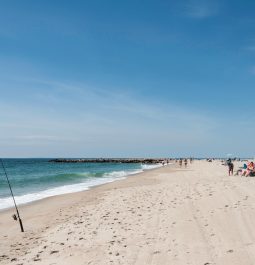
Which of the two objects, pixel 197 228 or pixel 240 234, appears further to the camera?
pixel 197 228

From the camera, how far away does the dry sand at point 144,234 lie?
7594 millimetres

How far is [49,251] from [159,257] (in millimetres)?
2760

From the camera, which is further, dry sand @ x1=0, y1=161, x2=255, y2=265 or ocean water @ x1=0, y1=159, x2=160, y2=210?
ocean water @ x1=0, y1=159, x2=160, y2=210

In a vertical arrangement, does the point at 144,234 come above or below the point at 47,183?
above

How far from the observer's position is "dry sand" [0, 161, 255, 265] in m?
7.59

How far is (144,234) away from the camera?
Result: 30.6ft

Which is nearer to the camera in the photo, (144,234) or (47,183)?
(144,234)

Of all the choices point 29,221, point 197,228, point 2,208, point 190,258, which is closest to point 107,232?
point 197,228

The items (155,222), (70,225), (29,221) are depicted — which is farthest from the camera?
(29,221)

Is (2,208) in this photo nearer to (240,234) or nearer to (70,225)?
(70,225)

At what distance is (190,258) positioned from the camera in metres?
7.32

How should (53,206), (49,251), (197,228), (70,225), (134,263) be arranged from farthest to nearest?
(53,206) → (70,225) → (197,228) → (49,251) → (134,263)

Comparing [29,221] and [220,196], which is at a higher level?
[220,196]

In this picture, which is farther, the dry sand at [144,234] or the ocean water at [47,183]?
the ocean water at [47,183]
